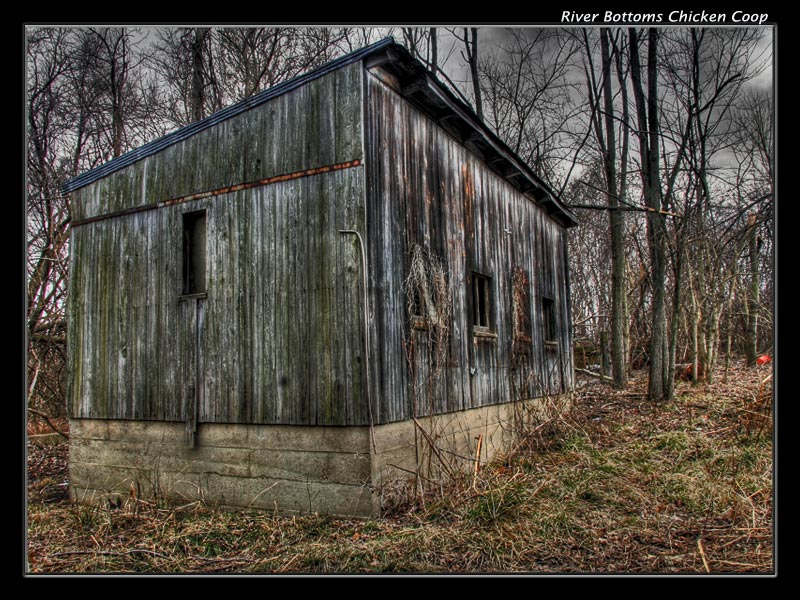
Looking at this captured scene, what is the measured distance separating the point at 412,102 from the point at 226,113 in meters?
2.72

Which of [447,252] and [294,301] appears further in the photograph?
[447,252]

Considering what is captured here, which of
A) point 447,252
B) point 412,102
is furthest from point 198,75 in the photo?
point 447,252

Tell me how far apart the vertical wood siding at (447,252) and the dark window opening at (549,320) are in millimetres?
261

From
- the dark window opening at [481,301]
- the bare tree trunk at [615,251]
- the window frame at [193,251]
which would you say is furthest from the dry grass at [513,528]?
the bare tree trunk at [615,251]

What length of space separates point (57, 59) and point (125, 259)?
32.0ft

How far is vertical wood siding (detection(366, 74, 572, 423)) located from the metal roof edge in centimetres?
47

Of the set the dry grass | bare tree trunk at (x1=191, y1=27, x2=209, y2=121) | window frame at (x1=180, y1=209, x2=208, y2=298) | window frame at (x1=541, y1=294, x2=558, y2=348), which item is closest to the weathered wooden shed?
window frame at (x1=180, y1=209, x2=208, y2=298)

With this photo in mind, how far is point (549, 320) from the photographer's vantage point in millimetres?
15031

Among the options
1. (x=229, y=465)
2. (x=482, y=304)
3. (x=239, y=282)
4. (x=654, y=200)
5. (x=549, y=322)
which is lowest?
(x=229, y=465)

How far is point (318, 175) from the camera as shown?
27.0 feet

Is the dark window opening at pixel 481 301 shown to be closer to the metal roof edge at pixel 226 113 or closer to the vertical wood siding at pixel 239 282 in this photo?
the vertical wood siding at pixel 239 282

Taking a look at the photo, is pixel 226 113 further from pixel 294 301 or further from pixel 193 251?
pixel 294 301

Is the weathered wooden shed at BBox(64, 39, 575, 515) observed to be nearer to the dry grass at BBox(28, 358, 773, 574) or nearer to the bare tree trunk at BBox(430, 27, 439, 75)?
the dry grass at BBox(28, 358, 773, 574)
